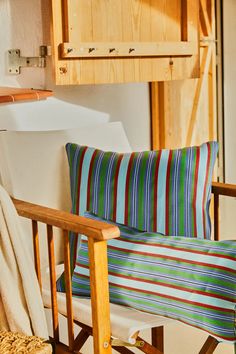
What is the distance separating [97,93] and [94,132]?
0.43 metres

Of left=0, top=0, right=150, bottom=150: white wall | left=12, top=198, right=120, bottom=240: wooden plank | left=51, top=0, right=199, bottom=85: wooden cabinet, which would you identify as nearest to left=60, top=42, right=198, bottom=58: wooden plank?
left=51, top=0, right=199, bottom=85: wooden cabinet

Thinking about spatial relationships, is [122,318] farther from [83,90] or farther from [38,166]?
A: [83,90]

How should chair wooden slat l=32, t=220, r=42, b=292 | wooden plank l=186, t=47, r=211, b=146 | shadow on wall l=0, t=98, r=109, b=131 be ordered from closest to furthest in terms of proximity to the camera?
chair wooden slat l=32, t=220, r=42, b=292 → shadow on wall l=0, t=98, r=109, b=131 → wooden plank l=186, t=47, r=211, b=146

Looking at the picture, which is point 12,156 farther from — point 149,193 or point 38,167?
point 149,193

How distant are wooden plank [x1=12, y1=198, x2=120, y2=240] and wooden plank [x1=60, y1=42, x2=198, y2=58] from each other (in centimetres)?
58

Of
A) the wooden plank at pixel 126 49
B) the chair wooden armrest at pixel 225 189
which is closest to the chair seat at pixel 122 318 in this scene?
the chair wooden armrest at pixel 225 189

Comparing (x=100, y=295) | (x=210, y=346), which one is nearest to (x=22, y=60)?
(x=100, y=295)

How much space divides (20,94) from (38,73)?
0.32m

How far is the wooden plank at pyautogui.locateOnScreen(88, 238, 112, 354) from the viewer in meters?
1.85

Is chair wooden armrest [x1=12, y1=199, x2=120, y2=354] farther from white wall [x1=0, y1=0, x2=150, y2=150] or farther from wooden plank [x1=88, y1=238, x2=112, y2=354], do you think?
white wall [x1=0, y1=0, x2=150, y2=150]

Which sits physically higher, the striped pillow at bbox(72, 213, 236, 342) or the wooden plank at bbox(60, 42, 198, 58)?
the wooden plank at bbox(60, 42, 198, 58)

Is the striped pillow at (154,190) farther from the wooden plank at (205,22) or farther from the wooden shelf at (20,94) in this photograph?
the wooden plank at (205,22)

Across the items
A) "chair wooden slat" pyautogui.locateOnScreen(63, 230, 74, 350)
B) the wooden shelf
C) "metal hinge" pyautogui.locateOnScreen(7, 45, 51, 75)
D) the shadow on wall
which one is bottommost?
"chair wooden slat" pyautogui.locateOnScreen(63, 230, 74, 350)

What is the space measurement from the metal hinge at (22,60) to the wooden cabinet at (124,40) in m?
0.31
